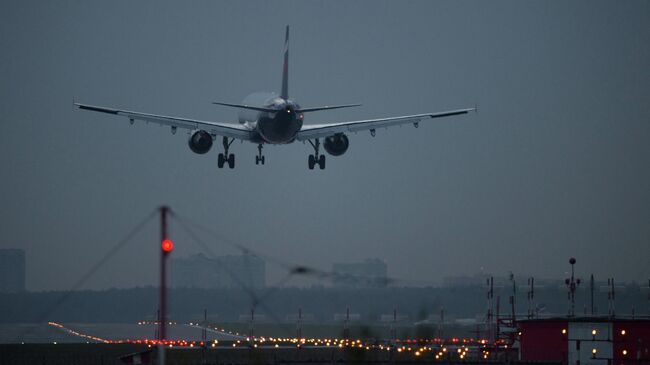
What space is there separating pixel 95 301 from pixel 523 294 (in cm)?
6951

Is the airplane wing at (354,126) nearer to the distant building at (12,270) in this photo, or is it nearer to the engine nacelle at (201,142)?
the engine nacelle at (201,142)

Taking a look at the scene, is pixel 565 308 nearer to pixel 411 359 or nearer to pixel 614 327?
pixel 614 327

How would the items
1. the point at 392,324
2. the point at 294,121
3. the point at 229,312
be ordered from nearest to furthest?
the point at 392,324 < the point at 294,121 < the point at 229,312

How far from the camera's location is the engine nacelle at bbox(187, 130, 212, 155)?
117m

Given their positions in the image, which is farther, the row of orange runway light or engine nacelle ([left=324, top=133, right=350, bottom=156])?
engine nacelle ([left=324, top=133, right=350, bottom=156])

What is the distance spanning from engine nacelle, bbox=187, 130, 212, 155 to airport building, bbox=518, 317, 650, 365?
40.6 meters

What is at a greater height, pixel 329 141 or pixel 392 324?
pixel 329 141

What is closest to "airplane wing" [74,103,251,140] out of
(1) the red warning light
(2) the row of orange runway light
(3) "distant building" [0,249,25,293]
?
(2) the row of orange runway light

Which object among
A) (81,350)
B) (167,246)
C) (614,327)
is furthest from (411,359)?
(81,350)

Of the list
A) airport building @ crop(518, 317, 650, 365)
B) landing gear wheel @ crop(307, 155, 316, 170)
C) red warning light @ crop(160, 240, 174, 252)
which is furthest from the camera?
landing gear wheel @ crop(307, 155, 316, 170)

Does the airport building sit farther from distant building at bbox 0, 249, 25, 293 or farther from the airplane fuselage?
distant building at bbox 0, 249, 25, 293

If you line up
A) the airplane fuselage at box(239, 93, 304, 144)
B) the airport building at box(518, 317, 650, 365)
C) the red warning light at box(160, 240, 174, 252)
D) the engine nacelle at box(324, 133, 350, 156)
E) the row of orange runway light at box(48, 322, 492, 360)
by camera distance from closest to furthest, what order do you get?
the red warning light at box(160, 240, 174, 252)
the row of orange runway light at box(48, 322, 492, 360)
the airport building at box(518, 317, 650, 365)
the airplane fuselage at box(239, 93, 304, 144)
the engine nacelle at box(324, 133, 350, 156)

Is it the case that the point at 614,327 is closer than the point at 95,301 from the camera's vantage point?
Yes

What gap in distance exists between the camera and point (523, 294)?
104m
